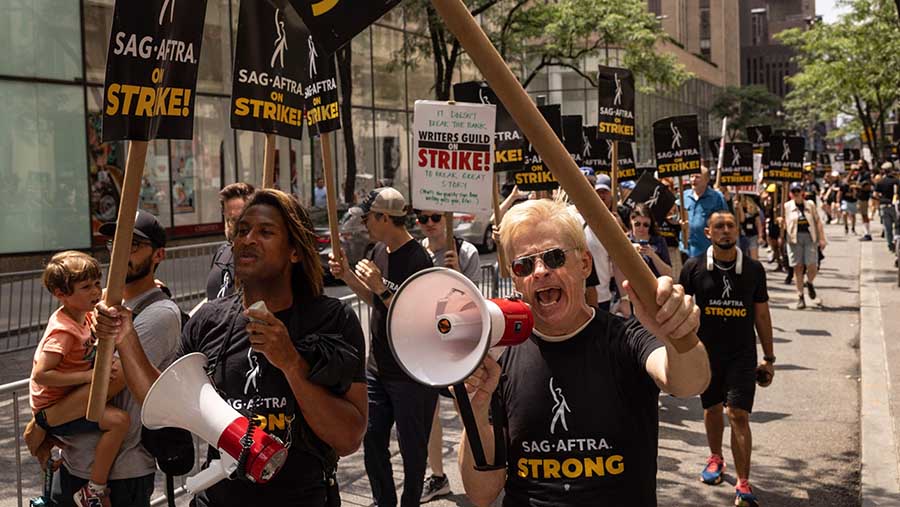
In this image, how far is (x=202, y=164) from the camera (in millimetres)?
25688

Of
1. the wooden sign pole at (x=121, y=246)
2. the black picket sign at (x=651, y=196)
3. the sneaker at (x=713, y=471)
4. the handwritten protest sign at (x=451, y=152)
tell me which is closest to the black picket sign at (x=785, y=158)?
the black picket sign at (x=651, y=196)

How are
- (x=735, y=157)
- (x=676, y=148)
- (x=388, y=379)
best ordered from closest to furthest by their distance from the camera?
(x=388, y=379) → (x=676, y=148) → (x=735, y=157)

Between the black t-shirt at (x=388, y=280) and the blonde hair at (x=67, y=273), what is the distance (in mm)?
1824

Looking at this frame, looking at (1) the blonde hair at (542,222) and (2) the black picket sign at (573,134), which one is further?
(2) the black picket sign at (573,134)

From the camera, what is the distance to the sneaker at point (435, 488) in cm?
684

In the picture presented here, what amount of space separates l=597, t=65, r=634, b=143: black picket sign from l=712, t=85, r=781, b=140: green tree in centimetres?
8258

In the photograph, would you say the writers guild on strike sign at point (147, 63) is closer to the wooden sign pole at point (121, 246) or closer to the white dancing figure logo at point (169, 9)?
the white dancing figure logo at point (169, 9)

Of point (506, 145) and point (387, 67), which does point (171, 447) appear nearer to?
point (506, 145)

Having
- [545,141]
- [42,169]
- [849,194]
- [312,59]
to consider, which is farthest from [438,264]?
[849,194]

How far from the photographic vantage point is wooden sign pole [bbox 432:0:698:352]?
6.93 ft

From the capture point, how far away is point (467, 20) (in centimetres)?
211

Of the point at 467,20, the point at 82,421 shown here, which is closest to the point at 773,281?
the point at 82,421

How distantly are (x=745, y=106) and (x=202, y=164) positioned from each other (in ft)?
240

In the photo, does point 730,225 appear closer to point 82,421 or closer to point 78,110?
point 82,421
